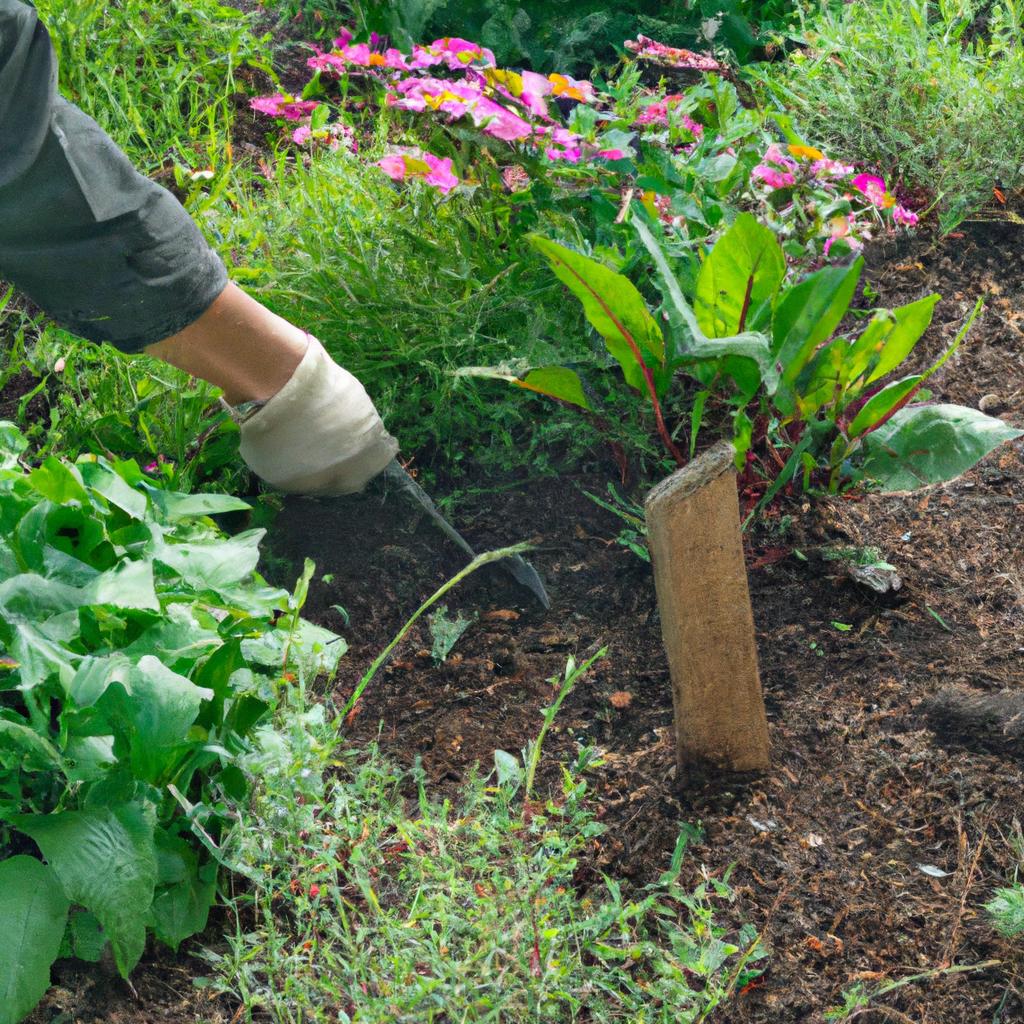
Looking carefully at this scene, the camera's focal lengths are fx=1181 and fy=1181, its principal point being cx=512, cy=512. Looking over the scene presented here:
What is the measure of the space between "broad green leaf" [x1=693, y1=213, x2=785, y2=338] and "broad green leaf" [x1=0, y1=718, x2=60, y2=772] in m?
1.18

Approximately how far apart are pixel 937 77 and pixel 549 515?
5.10 ft

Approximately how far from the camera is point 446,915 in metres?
1.28

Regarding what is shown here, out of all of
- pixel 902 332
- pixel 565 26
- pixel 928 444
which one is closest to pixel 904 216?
pixel 902 332

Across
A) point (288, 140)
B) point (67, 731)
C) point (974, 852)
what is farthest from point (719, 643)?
point (288, 140)

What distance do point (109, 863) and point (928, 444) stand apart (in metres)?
1.35

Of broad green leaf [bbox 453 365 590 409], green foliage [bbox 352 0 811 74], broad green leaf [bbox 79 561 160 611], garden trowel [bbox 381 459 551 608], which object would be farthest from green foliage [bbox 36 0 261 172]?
broad green leaf [bbox 79 561 160 611]

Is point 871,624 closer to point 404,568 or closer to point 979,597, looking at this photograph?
point 979,597

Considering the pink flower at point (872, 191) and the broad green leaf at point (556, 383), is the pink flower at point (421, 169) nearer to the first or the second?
the broad green leaf at point (556, 383)

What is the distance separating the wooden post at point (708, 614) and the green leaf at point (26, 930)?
783mm

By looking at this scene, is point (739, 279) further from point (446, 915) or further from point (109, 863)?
point (109, 863)

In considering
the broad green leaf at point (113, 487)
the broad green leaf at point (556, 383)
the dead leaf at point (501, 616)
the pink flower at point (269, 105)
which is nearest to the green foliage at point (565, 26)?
the pink flower at point (269, 105)

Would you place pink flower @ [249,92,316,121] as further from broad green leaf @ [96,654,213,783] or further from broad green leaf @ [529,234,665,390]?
broad green leaf @ [96,654,213,783]

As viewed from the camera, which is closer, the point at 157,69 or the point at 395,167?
the point at 395,167

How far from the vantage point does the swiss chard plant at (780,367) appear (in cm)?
180
